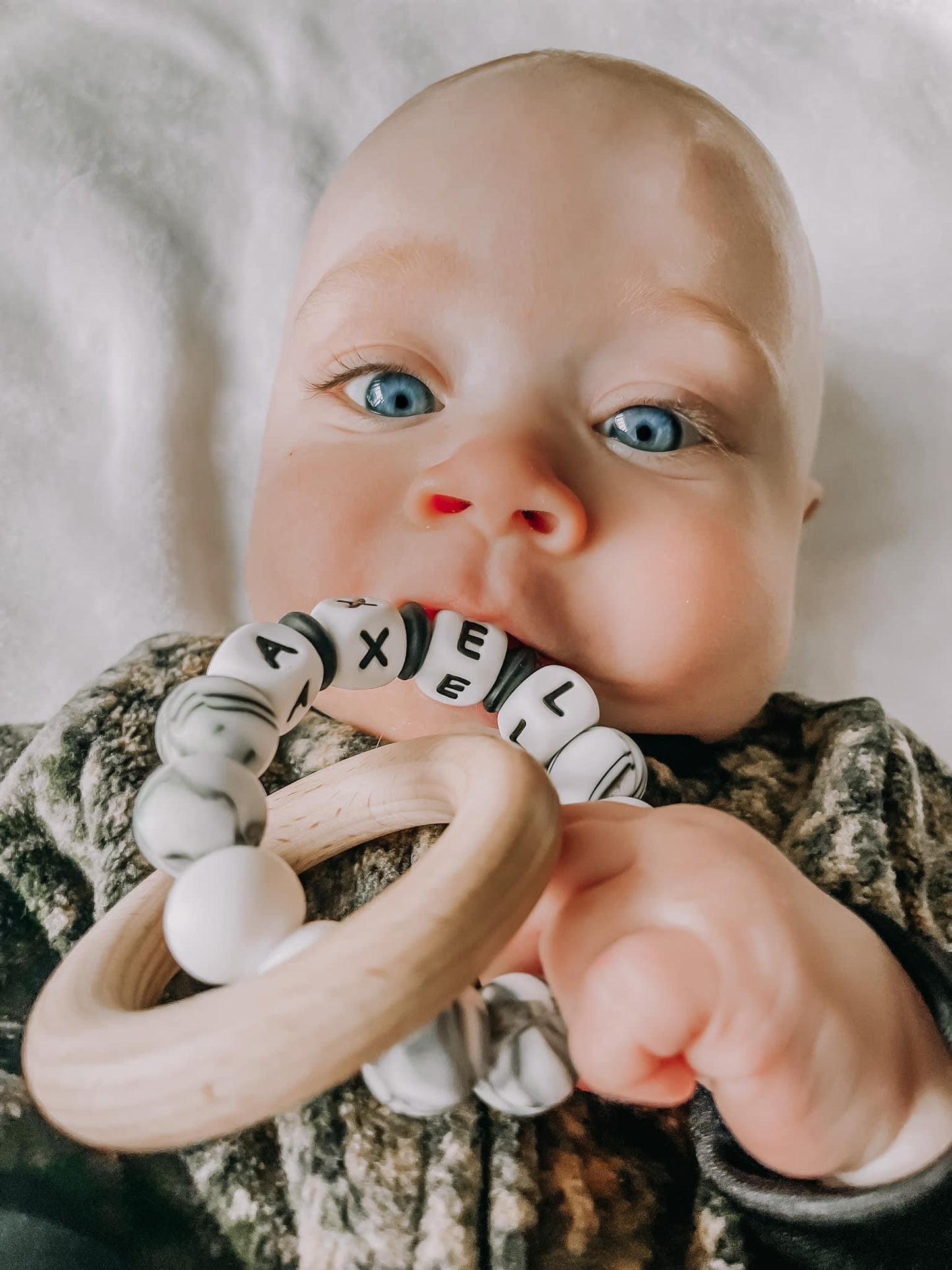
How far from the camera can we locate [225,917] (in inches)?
16.4

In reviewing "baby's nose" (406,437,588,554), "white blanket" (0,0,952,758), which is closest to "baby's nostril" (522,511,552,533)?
"baby's nose" (406,437,588,554)

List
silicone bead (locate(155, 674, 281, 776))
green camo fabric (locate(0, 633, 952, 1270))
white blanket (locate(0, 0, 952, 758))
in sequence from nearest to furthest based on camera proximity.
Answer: silicone bead (locate(155, 674, 281, 776)), green camo fabric (locate(0, 633, 952, 1270)), white blanket (locate(0, 0, 952, 758))

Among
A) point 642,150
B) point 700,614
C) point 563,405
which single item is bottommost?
point 700,614

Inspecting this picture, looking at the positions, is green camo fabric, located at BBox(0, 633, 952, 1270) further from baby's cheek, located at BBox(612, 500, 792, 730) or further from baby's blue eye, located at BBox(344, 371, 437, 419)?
baby's blue eye, located at BBox(344, 371, 437, 419)

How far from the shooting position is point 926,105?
3.93 ft

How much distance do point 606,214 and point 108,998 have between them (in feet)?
1.74

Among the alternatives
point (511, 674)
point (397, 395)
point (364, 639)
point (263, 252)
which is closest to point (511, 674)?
point (511, 674)

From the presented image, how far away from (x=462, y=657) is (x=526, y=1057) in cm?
24

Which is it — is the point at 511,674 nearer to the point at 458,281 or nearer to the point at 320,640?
the point at 320,640

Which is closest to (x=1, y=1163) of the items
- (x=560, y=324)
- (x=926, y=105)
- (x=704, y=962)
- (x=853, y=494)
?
(x=704, y=962)

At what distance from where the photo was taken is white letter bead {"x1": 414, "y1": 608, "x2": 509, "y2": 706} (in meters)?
0.64

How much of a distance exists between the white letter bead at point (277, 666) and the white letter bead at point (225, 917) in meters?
0.10

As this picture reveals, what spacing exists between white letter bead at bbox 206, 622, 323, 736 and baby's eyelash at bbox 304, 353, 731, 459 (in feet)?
0.81

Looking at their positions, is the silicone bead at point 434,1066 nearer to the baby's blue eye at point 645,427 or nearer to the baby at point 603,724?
the baby at point 603,724
